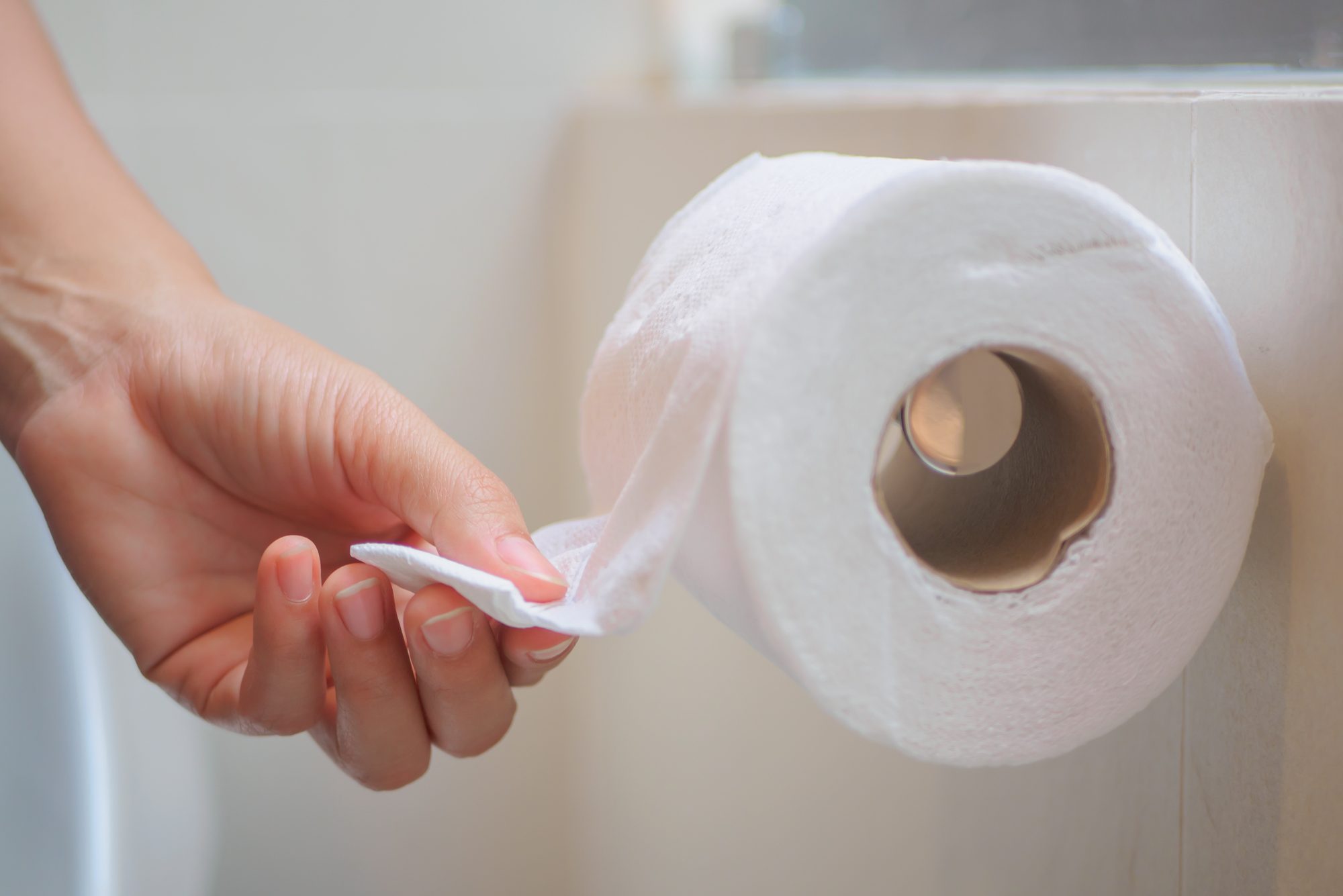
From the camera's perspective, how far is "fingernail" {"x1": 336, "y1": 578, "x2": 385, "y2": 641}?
390mm

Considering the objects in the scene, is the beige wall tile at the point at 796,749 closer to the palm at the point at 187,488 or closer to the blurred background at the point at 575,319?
the blurred background at the point at 575,319

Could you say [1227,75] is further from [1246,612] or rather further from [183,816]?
[183,816]

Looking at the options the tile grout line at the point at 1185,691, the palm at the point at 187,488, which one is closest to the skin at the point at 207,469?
the palm at the point at 187,488

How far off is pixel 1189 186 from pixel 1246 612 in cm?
15

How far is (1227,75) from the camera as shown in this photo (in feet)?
1.48

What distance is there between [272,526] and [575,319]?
421 mm

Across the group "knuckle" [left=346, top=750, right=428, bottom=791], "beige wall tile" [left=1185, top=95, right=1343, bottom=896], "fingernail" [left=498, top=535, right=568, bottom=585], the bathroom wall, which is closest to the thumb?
"fingernail" [left=498, top=535, right=568, bottom=585]

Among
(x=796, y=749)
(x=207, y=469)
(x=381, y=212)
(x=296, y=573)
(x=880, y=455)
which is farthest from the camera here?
(x=381, y=212)

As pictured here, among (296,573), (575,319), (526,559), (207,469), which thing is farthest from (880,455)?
(575,319)

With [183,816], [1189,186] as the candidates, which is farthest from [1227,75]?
[183,816]

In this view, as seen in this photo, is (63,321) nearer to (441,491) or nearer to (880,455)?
(441,491)

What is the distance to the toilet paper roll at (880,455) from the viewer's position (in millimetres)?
257

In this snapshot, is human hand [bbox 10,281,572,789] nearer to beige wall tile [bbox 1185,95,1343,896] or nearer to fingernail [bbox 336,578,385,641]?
fingernail [bbox 336,578,385,641]

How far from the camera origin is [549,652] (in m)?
0.41
